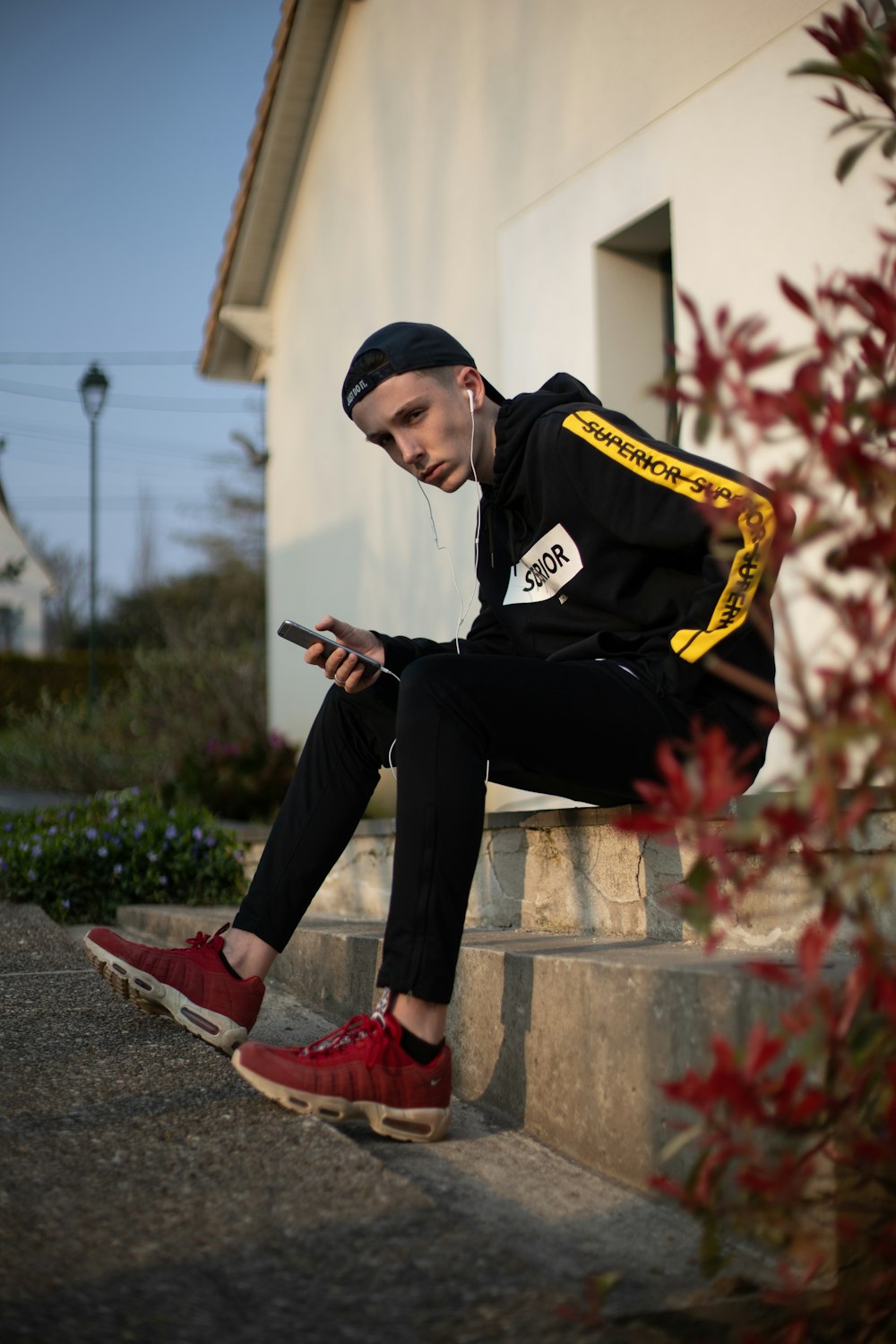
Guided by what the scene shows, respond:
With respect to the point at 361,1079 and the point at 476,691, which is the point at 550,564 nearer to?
the point at 476,691

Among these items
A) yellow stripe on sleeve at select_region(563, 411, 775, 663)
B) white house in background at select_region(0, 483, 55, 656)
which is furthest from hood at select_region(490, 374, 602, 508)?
white house in background at select_region(0, 483, 55, 656)

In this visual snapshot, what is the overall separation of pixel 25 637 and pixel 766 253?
3662 centimetres

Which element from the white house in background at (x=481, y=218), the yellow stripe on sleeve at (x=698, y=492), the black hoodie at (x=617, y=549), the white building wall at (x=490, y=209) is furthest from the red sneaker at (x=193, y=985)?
the white building wall at (x=490, y=209)

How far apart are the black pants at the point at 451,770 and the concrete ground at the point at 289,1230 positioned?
300 millimetres

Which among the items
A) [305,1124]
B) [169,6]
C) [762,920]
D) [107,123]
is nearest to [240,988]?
[305,1124]

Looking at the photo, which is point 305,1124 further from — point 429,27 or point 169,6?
point 169,6

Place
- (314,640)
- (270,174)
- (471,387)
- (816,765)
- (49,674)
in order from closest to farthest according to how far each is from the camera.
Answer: (816,765)
(314,640)
(471,387)
(270,174)
(49,674)

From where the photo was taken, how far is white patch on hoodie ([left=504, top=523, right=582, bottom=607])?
2.35 m

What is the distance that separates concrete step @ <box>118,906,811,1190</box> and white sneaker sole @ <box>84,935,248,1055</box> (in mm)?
452

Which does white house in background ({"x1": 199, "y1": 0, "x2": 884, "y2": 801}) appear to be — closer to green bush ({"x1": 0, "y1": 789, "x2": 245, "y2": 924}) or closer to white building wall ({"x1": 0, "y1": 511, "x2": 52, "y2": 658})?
green bush ({"x1": 0, "y1": 789, "x2": 245, "y2": 924})

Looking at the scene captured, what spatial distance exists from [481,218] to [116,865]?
3307 millimetres

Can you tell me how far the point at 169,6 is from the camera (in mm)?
12008

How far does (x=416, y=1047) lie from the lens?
1.90m

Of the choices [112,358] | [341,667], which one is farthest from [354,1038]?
[112,358]
